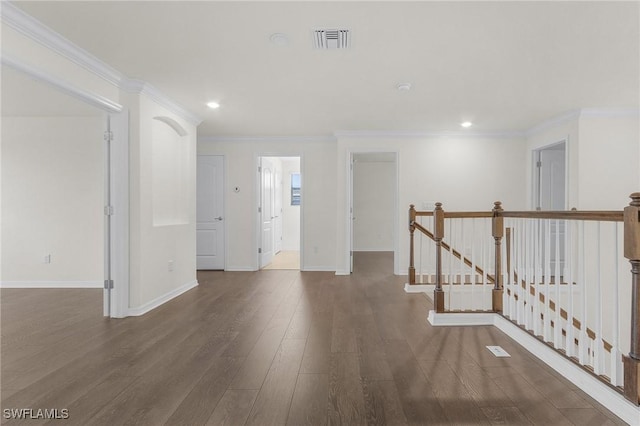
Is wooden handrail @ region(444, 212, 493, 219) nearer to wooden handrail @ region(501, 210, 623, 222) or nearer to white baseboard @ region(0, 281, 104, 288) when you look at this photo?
wooden handrail @ region(501, 210, 623, 222)

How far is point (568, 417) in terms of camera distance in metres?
1.69

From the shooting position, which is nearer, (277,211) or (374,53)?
(374,53)

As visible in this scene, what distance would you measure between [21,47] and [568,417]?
4.03m

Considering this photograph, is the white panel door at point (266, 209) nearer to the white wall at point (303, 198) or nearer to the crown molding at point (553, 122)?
the white wall at point (303, 198)

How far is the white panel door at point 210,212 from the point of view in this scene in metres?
5.97

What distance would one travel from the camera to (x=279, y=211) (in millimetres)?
8281

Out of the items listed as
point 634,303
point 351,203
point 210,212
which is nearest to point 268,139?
point 210,212

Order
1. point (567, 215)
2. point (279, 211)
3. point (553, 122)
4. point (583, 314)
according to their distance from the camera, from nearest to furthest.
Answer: point (583, 314) < point (567, 215) < point (553, 122) < point (279, 211)

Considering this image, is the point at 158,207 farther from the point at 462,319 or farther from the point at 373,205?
the point at 373,205

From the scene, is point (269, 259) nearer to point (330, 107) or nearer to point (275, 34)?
point (330, 107)

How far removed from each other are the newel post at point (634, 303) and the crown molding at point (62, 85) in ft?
12.3

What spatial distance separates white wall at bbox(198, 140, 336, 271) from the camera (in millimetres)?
5914

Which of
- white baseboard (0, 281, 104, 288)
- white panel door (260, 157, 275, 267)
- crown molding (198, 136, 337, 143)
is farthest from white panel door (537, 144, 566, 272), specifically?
white baseboard (0, 281, 104, 288)

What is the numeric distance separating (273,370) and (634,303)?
6.74 ft
